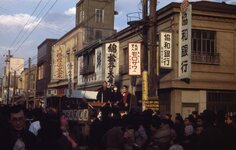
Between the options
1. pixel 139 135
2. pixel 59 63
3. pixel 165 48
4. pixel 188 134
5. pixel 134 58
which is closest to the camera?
pixel 139 135

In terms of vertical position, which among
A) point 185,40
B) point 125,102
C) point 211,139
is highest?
point 185,40

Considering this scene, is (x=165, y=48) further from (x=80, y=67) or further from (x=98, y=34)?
(x=98, y=34)

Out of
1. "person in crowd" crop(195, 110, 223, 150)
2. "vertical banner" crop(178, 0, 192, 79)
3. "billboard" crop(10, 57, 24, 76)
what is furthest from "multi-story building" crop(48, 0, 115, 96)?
"billboard" crop(10, 57, 24, 76)

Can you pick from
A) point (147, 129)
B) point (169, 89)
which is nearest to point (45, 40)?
point (169, 89)

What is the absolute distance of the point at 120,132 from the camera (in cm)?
952

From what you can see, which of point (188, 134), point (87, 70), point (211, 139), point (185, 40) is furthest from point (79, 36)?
point (211, 139)

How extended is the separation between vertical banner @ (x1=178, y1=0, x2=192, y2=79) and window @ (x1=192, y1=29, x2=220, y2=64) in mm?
2241

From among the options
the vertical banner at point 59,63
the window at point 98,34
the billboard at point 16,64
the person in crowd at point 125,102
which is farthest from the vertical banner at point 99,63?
the billboard at point 16,64

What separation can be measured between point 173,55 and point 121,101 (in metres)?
8.15

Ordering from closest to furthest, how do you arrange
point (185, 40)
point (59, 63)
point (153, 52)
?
point (153, 52) < point (185, 40) < point (59, 63)

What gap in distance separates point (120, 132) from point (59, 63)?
3397 cm

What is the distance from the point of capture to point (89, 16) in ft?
158

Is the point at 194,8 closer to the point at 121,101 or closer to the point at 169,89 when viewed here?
the point at 169,89

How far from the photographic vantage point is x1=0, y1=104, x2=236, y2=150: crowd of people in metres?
5.50
